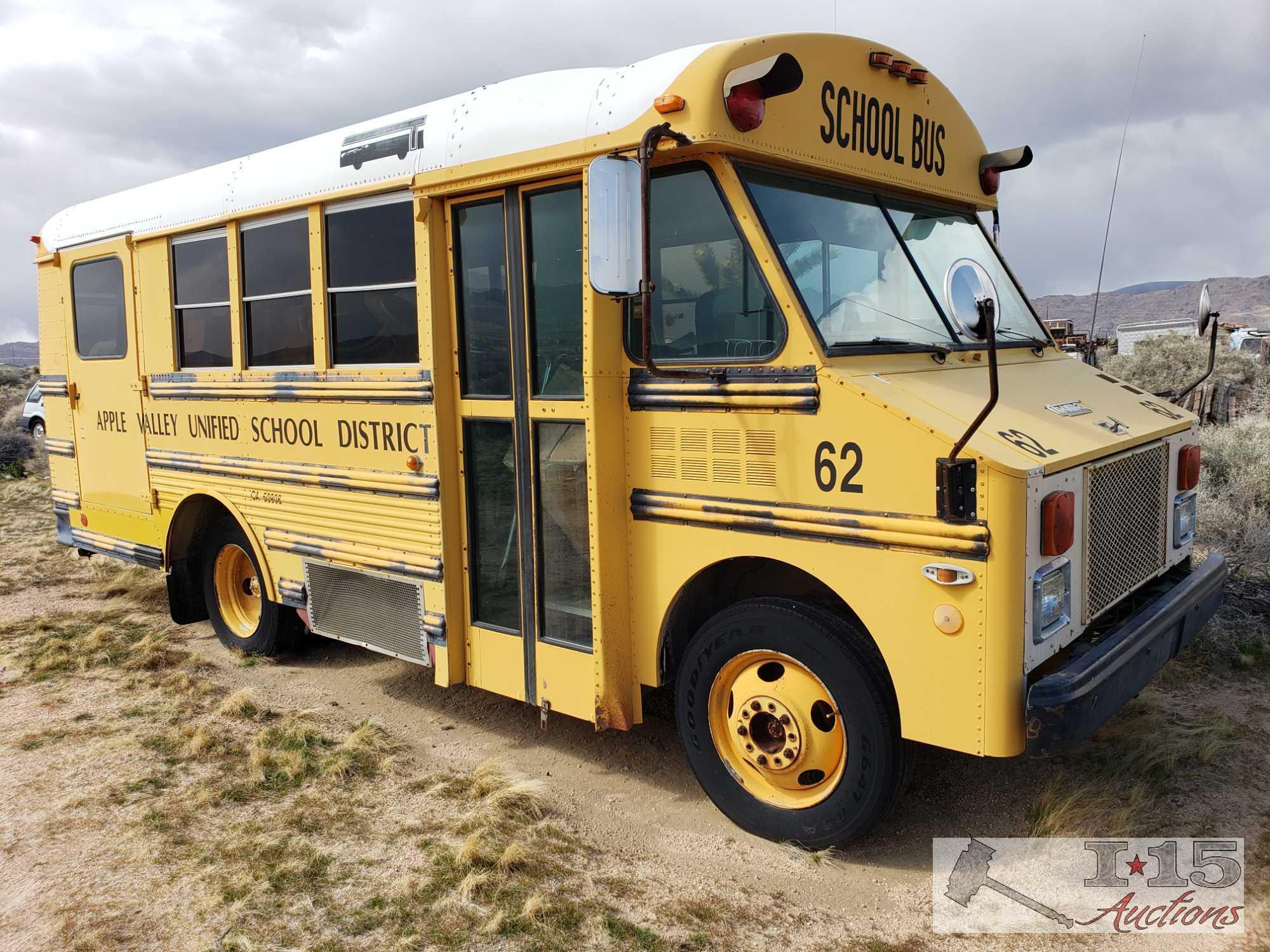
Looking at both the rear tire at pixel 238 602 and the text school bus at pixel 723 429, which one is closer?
the text school bus at pixel 723 429

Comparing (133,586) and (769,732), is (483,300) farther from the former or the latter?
(133,586)

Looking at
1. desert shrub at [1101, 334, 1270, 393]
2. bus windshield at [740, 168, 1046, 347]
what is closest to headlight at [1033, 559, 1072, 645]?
bus windshield at [740, 168, 1046, 347]

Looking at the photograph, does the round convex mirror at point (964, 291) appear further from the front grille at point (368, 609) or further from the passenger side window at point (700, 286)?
the front grille at point (368, 609)

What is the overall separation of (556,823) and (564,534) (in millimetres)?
1115

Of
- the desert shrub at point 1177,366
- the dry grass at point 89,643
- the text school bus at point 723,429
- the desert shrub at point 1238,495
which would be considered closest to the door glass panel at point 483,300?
the text school bus at point 723,429

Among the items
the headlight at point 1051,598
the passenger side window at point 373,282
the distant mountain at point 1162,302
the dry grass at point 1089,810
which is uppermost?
the distant mountain at point 1162,302

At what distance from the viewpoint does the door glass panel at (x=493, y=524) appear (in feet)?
13.9

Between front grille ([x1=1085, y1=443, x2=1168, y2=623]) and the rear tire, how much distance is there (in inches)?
174

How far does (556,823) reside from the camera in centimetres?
385

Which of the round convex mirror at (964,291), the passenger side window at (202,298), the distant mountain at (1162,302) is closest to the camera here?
the round convex mirror at (964,291)

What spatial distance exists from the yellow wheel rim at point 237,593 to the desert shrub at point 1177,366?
40.1 feet

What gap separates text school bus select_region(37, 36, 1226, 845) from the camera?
10.2 feet

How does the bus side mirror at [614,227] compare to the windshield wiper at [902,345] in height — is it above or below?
above

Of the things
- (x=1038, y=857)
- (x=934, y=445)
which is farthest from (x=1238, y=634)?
(x=934, y=445)
